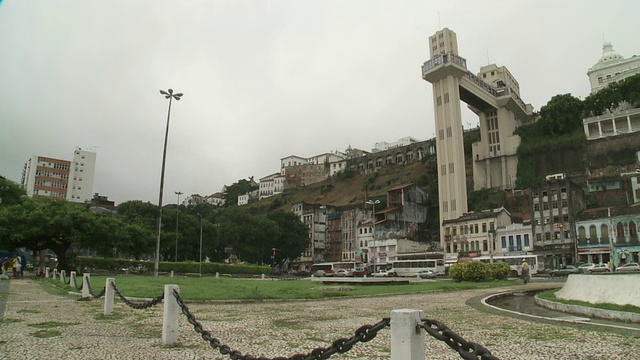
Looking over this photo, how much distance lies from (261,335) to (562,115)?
80690mm

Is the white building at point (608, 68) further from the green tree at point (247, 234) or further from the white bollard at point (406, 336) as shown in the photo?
the white bollard at point (406, 336)

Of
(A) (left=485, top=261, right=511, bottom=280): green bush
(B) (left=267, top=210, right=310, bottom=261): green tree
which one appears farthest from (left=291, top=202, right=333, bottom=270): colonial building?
(A) (left=485, top=261, right=511, bottom=280): green bush

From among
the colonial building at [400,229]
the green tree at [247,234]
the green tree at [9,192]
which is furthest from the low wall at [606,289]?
the green tree at [247,234]

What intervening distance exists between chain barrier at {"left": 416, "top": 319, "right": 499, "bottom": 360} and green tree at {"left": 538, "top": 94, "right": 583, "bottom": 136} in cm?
8313

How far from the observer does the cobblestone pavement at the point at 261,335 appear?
21.0 ft

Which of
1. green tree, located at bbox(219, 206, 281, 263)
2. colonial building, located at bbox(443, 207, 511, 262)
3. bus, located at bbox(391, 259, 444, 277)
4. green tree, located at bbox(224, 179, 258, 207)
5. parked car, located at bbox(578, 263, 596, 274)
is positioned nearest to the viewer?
parked car, located at bbox(578, 263, 596, 274)

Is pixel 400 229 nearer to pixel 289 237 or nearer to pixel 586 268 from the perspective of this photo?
pixel 289 237

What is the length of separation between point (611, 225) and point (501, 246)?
13.5 metres

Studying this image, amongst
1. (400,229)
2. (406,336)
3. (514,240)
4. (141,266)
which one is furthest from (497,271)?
(400,229)

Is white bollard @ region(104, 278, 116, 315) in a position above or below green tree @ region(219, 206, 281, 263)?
below

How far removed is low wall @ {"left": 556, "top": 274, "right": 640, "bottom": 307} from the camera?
10.2 meters

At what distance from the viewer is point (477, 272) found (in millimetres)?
28922

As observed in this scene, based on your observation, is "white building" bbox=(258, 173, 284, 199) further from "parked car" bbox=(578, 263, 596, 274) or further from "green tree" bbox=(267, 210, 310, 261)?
"parked car" bbox=(578, 263, 596, 274)

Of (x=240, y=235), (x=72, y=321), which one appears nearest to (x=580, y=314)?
(x=72, y=321)
